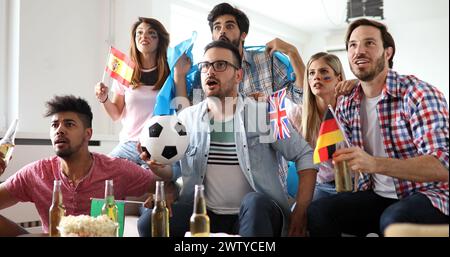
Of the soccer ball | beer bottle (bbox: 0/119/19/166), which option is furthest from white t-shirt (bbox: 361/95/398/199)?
beer bottle (bbox: 0/119/19/166)

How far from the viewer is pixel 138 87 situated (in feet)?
5.26

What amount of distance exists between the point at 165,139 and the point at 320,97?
448 millimetres

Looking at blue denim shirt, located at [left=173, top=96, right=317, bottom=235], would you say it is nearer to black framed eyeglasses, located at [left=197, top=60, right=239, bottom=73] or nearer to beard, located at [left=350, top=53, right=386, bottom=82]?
black framed eyeglasses, located at [left=197, top=60, right=239, bottom=73]

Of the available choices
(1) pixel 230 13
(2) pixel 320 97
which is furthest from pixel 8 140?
(2) pixel 320 97

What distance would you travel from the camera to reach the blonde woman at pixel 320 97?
1267 mm

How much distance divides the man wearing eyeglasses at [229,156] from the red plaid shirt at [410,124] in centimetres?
21

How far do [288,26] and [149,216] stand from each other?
65cm

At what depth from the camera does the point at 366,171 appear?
1.21m

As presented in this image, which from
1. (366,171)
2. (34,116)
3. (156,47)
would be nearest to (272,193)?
(366,171)

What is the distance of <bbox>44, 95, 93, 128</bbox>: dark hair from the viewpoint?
5.23 ft

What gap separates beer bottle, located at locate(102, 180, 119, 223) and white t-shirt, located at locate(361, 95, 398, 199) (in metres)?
0.75

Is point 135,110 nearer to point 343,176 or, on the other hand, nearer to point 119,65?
point 119,65

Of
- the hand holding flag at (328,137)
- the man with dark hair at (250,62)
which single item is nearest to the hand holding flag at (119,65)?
the man with dark hair at (250,62)
